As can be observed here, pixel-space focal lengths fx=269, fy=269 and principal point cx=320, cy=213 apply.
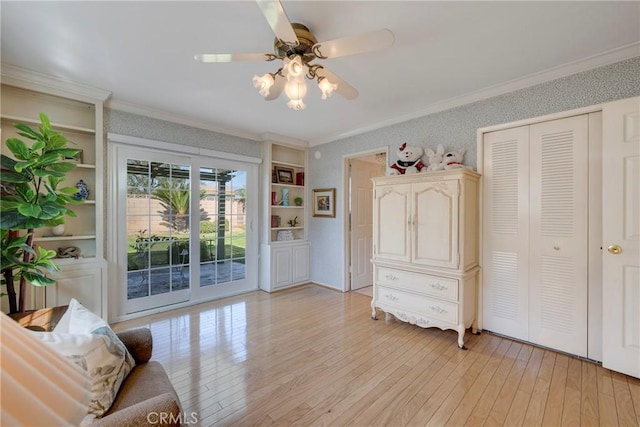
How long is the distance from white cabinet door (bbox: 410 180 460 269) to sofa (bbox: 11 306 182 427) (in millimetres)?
2303

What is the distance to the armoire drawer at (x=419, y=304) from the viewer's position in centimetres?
253

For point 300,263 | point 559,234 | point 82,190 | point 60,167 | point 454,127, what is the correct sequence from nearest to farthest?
point 60,167 < point 559,234 < point 82,190 < point 454,127 < point 300,263

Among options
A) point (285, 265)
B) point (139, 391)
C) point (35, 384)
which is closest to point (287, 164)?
point (285, 265)

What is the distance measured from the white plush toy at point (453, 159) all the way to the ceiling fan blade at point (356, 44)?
166 cm

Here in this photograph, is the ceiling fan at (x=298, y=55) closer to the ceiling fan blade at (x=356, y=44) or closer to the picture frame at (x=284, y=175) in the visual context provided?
the ceiling fan blade at (x=356, y=44)

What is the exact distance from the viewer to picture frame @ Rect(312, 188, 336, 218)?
4.25 meters

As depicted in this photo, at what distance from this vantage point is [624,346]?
1.95m

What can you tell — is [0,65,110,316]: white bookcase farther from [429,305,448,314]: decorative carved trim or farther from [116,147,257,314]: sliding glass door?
[429,305,448,314]: decorative carved trim

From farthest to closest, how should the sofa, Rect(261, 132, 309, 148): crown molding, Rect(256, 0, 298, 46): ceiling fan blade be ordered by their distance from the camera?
Rect(261, 132, 309, 148): crown molding
Rect(256, 0, 298, 46): ceiling fan blade
the sofa

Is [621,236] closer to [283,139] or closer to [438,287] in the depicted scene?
[438,287]

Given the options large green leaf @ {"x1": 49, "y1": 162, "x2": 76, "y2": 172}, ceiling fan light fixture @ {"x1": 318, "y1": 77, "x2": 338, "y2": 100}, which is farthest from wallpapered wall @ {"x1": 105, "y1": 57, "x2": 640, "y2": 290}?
ceiling fan light fixture @ {"x1": 318, "y1": 77, "x2": 338, "y2": 100}

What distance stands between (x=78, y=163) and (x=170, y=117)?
1080mm

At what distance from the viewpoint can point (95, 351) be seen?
104cm

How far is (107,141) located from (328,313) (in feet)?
10.3
